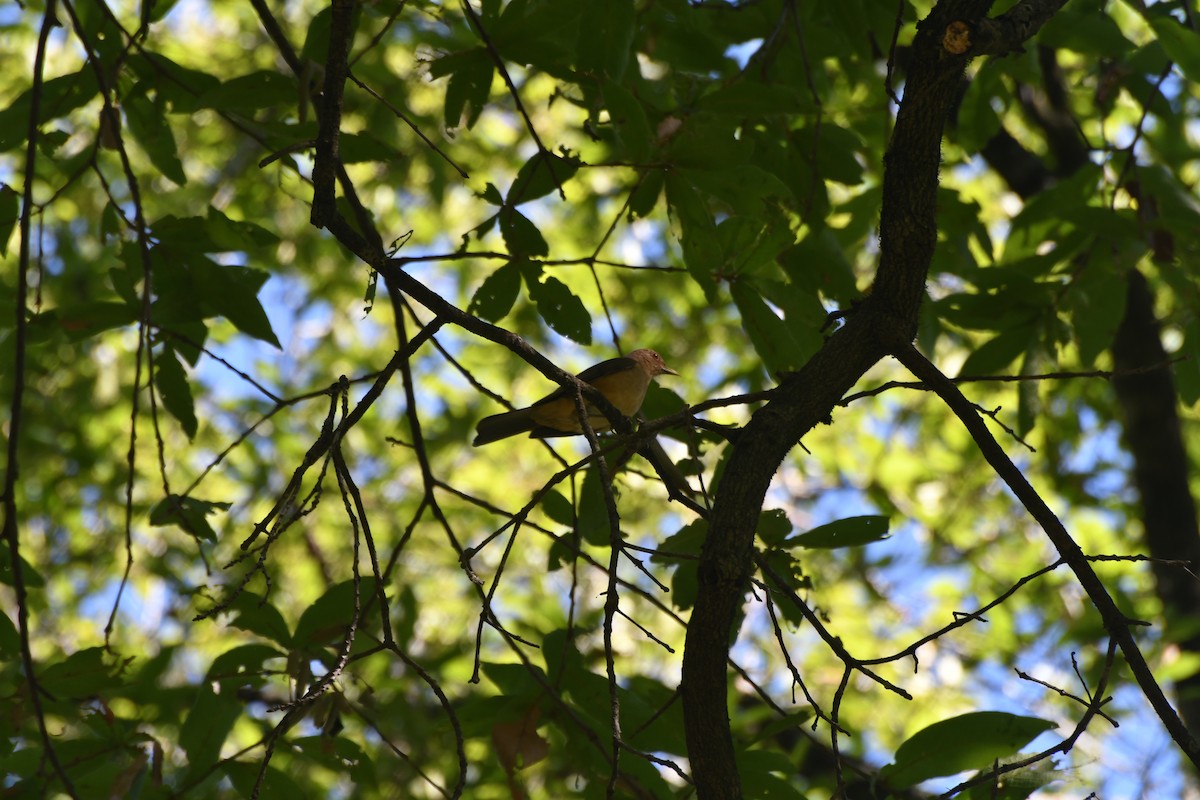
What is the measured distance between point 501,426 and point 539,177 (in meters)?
1.10

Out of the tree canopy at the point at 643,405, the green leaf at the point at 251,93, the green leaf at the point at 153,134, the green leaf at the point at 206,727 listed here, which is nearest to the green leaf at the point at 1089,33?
the tree canopy at the point at 643,405

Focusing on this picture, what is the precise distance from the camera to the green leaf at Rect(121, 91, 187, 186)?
363 cm

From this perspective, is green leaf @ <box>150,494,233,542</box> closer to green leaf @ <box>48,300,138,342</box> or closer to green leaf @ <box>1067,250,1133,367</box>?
green leaf @ <box>48,300,138,342</box>

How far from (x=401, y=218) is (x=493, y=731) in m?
6.91

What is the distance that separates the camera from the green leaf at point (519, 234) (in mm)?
3109

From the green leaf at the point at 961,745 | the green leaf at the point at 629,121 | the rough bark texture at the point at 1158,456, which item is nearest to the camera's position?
the green leaf at the point at 961,745

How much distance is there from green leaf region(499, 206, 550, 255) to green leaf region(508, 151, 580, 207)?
0.12 ft

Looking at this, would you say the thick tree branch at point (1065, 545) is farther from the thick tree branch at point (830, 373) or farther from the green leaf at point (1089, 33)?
the green leaf at point (1089, 33)

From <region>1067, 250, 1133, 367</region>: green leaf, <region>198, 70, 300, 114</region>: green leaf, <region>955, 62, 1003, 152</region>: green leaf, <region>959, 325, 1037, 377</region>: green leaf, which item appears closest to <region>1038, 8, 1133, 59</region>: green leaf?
<region>955, 62, 1003, 152</region>: green leaf

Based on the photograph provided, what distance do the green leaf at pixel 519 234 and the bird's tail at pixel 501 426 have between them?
34.8 inches

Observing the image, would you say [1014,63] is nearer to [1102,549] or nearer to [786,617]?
[786,617]

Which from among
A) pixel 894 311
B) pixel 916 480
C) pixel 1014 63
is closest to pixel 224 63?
pixel 916 480

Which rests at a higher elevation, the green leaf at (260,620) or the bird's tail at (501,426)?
the bird's tail at (501,426)

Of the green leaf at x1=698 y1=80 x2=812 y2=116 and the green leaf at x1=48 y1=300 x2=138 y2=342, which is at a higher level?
the green leaf at x1=698 y1=80 x2=812 y2=116
